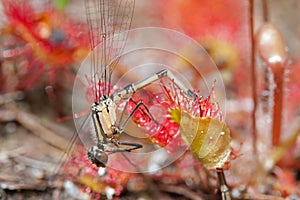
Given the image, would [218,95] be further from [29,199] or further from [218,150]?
[29,199]

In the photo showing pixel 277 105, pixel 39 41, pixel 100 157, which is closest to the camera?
pixel 100 157

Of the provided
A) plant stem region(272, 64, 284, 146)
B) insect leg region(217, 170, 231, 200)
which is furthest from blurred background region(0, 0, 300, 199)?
insect leg region(217, 170, 231, 200)

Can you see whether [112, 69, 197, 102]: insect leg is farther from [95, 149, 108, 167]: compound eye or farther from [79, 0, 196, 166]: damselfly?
[95, 149, 108, 167]: compound eye

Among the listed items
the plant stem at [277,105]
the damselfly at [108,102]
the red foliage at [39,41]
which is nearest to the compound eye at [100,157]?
the damselfly at [108,102]

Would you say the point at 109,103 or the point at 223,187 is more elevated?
the point at 109,103

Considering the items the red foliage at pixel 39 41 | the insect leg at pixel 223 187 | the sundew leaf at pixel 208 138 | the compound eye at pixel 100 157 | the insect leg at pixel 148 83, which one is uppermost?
the red foliage at pixel 39 41

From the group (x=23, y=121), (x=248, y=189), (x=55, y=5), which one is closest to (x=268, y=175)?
(x=248, y=189)

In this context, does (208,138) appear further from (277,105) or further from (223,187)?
(277,105)

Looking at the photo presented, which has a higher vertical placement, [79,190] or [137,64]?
[137,64]

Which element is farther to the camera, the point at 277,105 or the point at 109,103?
the point at 277,105

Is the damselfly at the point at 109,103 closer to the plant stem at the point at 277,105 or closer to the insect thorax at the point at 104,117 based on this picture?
the insect thorax at the point at 104,117

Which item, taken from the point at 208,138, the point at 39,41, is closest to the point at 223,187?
the point at 208,138
